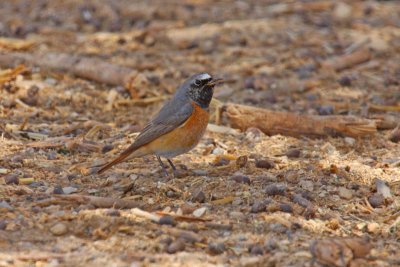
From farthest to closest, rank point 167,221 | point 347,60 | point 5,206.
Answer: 1. point 347,60
2. point 5,206
3. point 167,221

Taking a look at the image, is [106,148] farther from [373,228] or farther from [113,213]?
[373,228]

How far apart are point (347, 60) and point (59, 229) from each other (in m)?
6.52

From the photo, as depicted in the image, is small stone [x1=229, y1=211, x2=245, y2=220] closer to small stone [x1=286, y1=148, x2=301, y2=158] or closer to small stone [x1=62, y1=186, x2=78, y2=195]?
small stone [x1=62, y1=186, x2=78, y2=195]

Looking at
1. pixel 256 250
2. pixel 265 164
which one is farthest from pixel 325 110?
pixel 256 250

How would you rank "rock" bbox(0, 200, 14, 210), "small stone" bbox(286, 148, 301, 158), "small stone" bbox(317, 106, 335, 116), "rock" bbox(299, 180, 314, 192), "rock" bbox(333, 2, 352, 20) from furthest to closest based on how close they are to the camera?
"rock" bbox(333, 2, 352, 20) → "small stone" bbox(317, 106, 335, 116) → "small stone" bbox(286, 148, 301, 158) → "rock" bbox(299, 180, 314, 192) → "rock" bbox(0, 200, 14, 210)

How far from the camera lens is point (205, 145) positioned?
327 inches

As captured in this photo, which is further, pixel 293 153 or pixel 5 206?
pixel 293 153

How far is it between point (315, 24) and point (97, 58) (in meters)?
4.02

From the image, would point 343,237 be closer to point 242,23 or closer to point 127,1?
point 242,23

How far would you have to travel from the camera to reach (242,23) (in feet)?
41.7

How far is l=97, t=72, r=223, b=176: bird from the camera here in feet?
24.2

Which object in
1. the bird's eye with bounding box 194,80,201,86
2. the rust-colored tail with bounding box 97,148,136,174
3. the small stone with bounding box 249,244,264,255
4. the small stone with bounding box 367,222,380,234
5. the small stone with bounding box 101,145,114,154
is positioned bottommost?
the small stone with bounding box 367,222,380,234

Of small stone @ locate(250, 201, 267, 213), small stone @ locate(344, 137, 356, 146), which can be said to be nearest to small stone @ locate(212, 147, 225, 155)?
small stone @ locate(344, 137, 356, 146)

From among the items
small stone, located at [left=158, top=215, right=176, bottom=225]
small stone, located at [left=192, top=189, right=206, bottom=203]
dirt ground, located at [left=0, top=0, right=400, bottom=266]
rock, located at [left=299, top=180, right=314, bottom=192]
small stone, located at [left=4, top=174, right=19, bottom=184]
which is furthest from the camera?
rock, located at [left=299, top=180, right=314, bottom=192]
